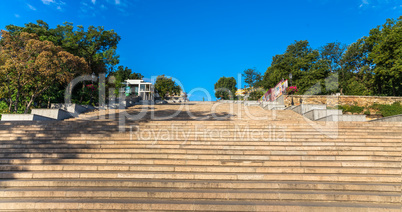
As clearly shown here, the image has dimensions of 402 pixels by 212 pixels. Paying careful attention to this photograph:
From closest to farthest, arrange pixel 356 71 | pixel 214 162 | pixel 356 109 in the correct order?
pixel 214 162 → pixel 356 109 → pixel 356 71

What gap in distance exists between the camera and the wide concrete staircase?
4520mm

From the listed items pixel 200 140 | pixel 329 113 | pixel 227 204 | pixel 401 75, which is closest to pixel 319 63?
pixel 401 75

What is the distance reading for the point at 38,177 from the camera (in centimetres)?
530

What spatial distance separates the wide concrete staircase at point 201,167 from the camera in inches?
178

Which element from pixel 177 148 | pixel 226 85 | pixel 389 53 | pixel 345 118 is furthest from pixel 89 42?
pixel 226 85

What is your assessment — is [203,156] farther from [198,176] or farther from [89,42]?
[89,42]

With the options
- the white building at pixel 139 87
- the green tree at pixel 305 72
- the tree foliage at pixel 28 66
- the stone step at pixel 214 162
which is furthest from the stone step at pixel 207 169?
the white building at pixel 139 87

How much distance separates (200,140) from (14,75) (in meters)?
11.9

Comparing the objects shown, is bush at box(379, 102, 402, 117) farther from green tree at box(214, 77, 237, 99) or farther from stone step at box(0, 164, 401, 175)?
green tree at box(214, 77, 237, 99)

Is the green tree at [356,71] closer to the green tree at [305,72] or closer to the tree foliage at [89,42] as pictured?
the green tree at [305,72]

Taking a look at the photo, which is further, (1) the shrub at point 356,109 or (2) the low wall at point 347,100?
(2) the low wall at point 347,100

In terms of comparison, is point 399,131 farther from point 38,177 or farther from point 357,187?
point 38,177

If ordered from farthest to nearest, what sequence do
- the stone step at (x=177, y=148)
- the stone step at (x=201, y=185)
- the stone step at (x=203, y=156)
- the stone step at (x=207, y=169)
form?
1. the stone step at (x=177, y=148)
2. the stone step at (x=203, y=156)
3. the stone step at (x=207, y=169)
4. the stone step at (x=201, y=185)

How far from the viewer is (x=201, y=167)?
5746 mm
